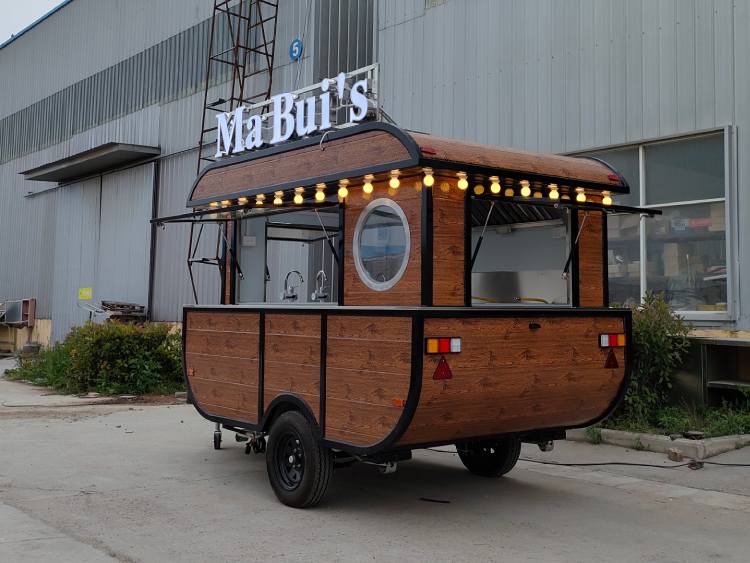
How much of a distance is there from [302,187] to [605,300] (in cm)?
301

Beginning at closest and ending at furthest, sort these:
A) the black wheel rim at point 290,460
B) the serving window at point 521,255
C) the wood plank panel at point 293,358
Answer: the wood plank panel at point 293,358 < the black wheel rim at point 290,460 < the serving window at point 521,255

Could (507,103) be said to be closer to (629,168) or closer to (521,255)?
(629,168)

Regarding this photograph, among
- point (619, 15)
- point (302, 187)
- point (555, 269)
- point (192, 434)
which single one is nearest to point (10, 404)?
point (192, 434)

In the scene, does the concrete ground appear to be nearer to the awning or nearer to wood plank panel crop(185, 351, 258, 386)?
wood plank panel crop(185, 351, 258, 386)

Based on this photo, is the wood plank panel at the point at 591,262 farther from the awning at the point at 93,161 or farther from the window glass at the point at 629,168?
the awning at the point at 93,161

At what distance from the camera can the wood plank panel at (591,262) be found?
24.4 ft

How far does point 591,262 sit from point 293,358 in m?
2.88

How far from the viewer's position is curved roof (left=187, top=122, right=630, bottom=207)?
622 cm

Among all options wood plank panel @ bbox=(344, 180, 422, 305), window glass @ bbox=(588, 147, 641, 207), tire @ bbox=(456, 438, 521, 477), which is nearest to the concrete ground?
tire @ bbox=(456, 438, 521, 477)

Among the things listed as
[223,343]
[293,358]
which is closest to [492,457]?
[293,358]

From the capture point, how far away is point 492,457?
321 inches

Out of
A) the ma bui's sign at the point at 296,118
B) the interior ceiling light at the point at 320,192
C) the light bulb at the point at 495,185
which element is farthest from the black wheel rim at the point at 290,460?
the ma bui's sign at the point at 296,118

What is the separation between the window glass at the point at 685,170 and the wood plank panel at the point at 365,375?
629 cm

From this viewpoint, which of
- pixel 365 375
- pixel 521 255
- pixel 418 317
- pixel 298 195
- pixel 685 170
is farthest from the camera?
pixel 685 170
